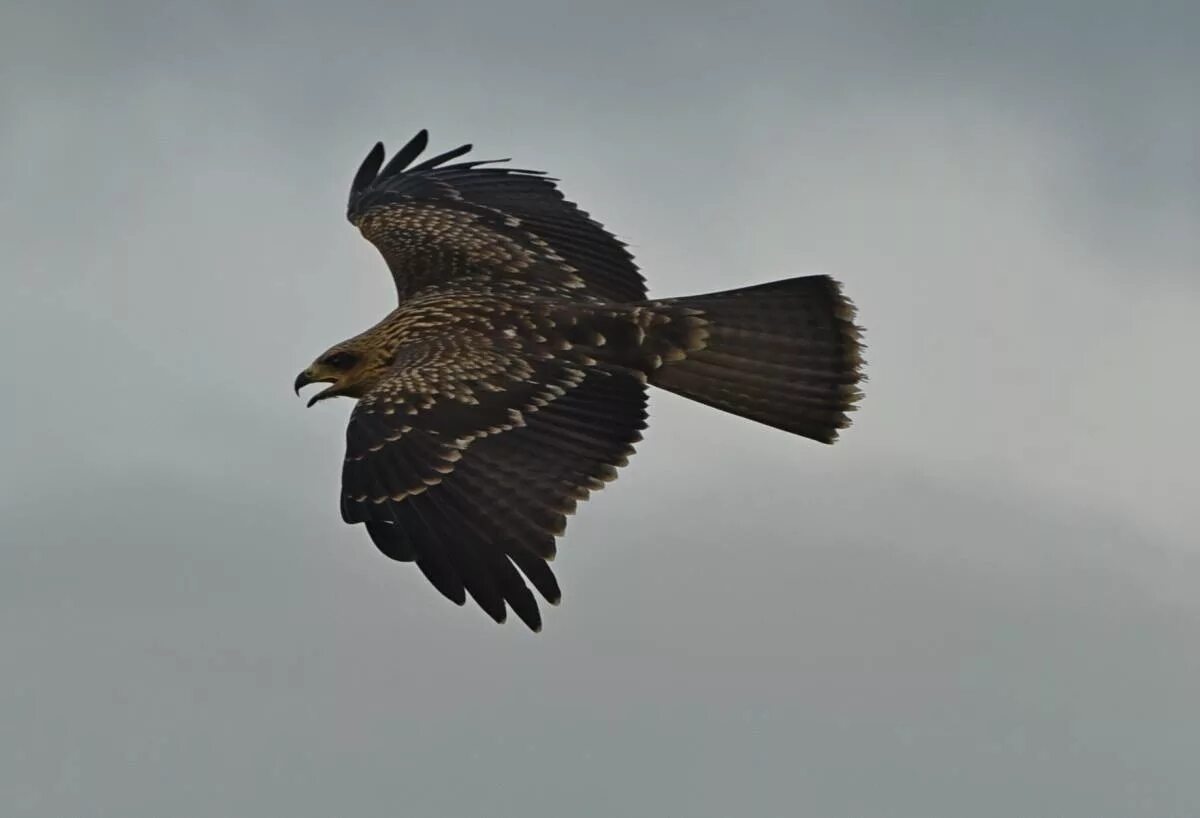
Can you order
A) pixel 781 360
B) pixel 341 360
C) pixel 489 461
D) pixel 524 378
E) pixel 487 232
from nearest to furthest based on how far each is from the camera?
pixel 489 461
pixel 524 378
pixel 781 360
pixel 341 360
pixel 487 232

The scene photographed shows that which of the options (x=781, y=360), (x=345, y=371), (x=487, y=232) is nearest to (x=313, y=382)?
(x=345, y=371)

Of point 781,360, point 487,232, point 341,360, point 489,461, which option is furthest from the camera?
point 487,232

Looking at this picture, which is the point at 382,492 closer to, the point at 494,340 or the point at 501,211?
the point at 494,340

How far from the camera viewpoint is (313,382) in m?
14.2

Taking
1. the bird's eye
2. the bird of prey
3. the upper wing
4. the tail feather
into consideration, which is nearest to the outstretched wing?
the bird of prey

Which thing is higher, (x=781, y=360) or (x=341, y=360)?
(x=781, y=360)

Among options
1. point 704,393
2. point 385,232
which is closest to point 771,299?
point 704,393

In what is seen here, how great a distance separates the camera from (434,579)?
11.5 m

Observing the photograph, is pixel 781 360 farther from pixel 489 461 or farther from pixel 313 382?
pixel 313 382

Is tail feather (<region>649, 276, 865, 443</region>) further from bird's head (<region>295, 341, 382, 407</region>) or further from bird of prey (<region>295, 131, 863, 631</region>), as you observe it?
bird's head (<region>295, 341, 382, 407</region>)

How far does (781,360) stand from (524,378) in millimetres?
1770

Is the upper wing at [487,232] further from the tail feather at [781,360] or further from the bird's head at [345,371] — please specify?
the tail feather at [781,360]

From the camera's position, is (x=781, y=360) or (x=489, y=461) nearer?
(x=489, y=461)

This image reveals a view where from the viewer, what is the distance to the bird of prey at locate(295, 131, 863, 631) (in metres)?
11.7
